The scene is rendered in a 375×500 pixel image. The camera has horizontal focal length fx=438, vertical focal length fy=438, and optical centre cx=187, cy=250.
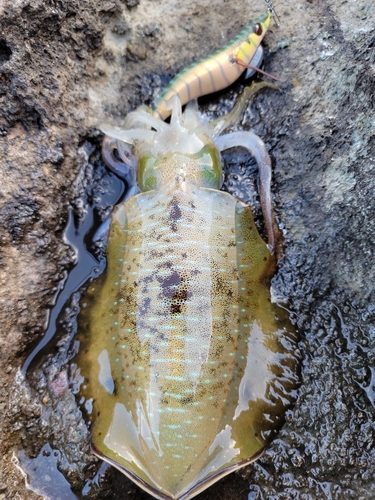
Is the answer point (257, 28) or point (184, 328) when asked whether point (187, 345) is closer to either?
point (184, 328)

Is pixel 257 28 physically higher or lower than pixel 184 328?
higher

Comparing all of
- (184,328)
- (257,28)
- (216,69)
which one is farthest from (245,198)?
(257,28)

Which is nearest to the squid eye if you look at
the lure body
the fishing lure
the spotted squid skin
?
the lure body

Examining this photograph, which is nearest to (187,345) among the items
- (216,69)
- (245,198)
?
(245,198)

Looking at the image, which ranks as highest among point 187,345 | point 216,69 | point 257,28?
point 257,28

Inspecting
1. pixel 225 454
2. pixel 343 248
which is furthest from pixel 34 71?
pixel 225 454

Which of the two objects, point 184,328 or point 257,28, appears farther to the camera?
point 257,28

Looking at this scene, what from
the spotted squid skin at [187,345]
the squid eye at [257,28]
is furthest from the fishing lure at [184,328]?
the squid eye at [257,28]
